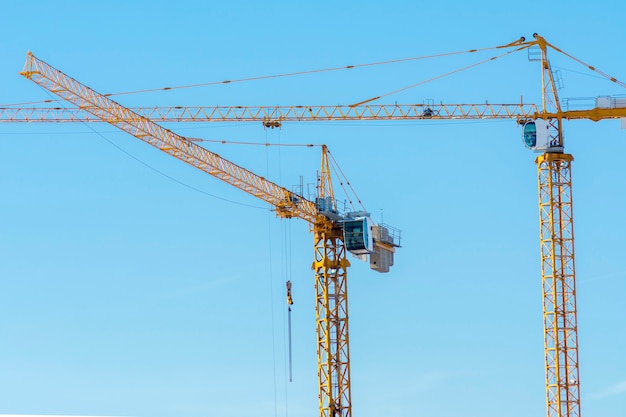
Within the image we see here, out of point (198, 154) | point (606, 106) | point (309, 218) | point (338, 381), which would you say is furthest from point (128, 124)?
point (606, 106)

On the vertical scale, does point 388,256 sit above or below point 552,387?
above

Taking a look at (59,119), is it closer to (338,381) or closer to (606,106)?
(338,381)

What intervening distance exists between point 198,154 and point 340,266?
1889 cm

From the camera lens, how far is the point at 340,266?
175 metres

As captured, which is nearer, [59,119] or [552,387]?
[552,387]

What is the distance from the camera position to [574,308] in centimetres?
16462

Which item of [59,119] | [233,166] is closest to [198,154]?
[233,166]

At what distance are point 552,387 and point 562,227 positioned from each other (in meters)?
13.1

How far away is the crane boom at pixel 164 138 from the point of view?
159250 millimetres

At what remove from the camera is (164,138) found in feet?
533

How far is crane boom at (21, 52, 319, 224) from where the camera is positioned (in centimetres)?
15925

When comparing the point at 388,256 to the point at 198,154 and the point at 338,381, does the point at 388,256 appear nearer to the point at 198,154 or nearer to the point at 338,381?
the point at 338,381

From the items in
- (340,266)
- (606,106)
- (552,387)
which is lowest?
(552,387)

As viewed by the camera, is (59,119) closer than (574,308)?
No
